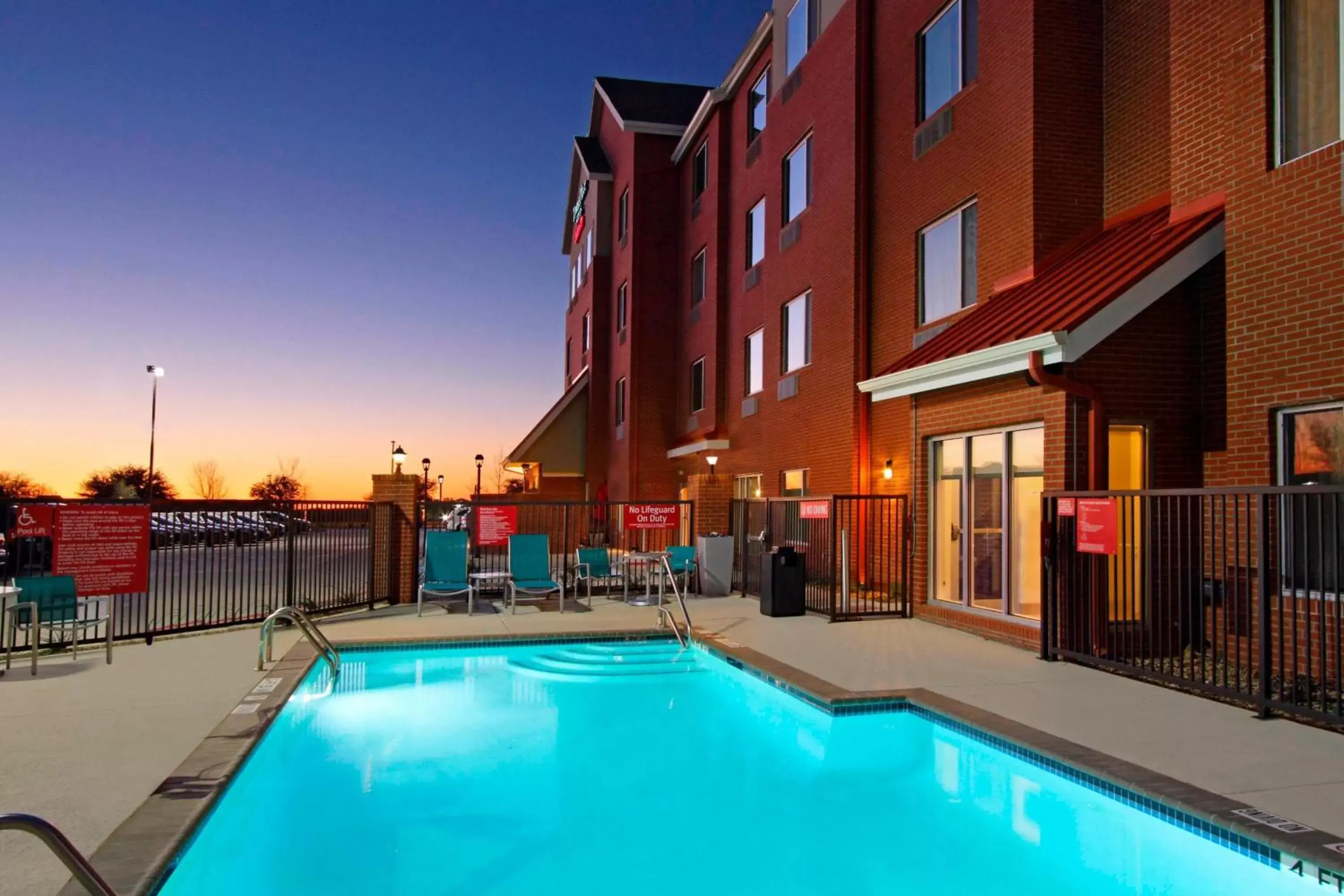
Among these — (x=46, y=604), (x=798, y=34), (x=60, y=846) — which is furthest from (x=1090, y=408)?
(x=798, y=34)

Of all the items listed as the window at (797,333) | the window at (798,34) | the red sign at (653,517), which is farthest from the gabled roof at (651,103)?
the red sign at (653,517)

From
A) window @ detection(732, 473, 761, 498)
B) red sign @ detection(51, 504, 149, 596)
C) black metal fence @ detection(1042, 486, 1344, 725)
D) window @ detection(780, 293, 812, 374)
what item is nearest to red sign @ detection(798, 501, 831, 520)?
black metal fence @ detection(1042, 486, 1344, 725)

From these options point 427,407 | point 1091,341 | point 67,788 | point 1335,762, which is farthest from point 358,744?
point 427,407

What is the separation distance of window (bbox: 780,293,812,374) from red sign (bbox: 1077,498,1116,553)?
9419mm

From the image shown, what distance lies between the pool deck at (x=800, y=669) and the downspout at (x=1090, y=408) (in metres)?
1.90

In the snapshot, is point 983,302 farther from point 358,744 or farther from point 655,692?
point 358,744

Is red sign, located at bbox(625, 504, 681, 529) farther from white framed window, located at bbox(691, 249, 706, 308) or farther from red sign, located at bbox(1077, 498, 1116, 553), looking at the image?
white framed window, located at bbox(691, 249, 706, 308)

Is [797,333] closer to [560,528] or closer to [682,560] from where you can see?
[682,560]

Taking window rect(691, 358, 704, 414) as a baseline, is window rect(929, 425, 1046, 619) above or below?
below

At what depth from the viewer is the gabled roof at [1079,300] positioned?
8273mm

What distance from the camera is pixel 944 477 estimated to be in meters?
11.3

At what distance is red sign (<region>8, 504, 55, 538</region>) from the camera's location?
830cm

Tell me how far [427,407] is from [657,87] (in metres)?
20.5

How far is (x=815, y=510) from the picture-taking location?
12.3 m
